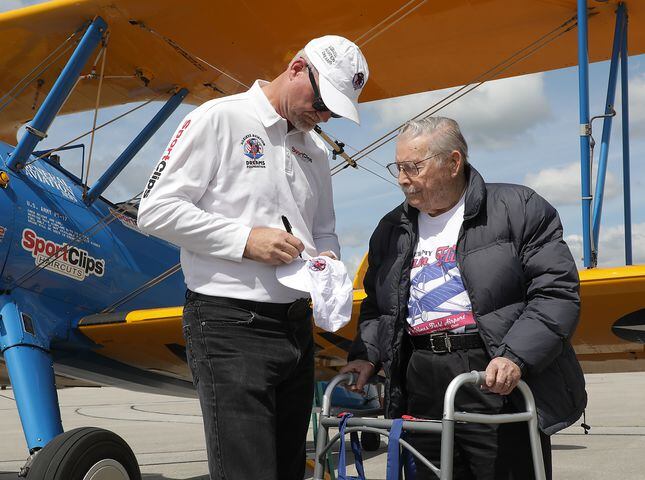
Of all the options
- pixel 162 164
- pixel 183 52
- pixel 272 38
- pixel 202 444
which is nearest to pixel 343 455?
pixel 162 164

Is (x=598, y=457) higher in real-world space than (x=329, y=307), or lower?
lower

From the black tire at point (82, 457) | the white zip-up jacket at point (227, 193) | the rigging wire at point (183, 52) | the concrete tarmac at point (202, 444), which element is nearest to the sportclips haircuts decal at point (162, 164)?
the white zip-up jacket at point (227, 193)

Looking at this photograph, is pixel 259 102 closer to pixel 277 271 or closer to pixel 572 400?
pixel 277 271

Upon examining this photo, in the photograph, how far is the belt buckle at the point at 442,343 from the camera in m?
2.10

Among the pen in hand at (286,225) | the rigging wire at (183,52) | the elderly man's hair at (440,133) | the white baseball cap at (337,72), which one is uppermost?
the rigging wire at (183,52)

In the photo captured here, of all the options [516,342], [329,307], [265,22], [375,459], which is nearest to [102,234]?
[265,22]

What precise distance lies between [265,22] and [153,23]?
71cm

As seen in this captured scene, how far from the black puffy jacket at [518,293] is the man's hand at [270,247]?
410 mm

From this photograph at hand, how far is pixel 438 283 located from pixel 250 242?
56 centimetres

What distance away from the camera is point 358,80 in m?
2.12

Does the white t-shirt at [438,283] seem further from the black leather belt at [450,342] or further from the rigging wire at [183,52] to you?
the rigging wire at [183,52]

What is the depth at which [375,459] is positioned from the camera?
6371mm

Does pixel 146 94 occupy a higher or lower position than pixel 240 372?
higher

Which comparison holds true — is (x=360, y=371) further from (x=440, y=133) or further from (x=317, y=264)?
(x=440, y=133)
